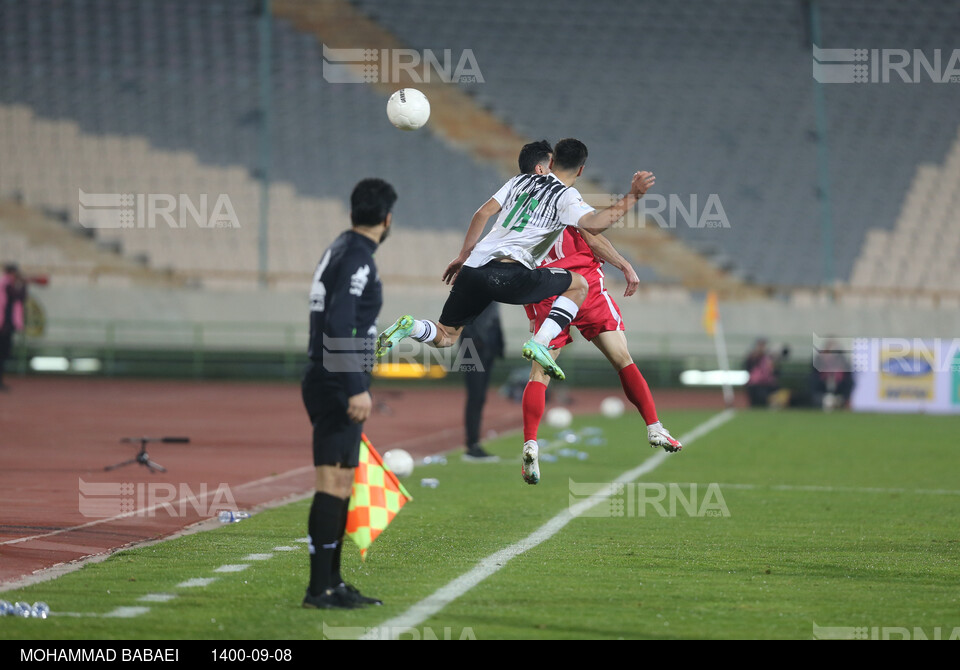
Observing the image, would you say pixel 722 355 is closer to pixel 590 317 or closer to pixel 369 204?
pixel 590 317

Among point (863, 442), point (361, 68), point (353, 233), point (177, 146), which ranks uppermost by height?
point (361, 68)

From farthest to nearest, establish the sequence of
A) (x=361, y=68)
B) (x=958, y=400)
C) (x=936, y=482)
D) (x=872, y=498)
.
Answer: (x=361, y=68), (x=958, y=400), (x=936, y=482), (x=872, y=498)

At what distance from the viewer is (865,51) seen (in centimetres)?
3066

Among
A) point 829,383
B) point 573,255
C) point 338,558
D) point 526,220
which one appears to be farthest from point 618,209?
point 829,383

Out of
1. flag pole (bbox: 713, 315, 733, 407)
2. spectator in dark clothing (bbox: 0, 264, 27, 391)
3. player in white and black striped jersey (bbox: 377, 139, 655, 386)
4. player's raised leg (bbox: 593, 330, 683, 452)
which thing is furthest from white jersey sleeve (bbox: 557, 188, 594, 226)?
spectator in dark clothing (bbox: 0, 264, 27, 391)

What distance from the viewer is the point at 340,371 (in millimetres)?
5465

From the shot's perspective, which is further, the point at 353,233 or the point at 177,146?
the point at 177,146

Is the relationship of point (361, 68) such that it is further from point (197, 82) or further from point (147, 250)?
point (147, 250)

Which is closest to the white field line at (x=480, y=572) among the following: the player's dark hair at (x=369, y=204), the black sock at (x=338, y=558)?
the black sock at (x=338, y=558)

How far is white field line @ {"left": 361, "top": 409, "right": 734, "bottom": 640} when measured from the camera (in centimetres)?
516

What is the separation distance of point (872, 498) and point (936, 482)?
5.83ft

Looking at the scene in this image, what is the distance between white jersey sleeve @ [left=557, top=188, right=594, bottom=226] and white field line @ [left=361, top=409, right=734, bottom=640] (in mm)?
2001

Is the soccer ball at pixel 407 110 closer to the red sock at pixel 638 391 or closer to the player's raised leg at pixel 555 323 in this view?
the player's raised leg at pixel 555 323

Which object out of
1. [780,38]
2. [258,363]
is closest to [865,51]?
[780,38]
